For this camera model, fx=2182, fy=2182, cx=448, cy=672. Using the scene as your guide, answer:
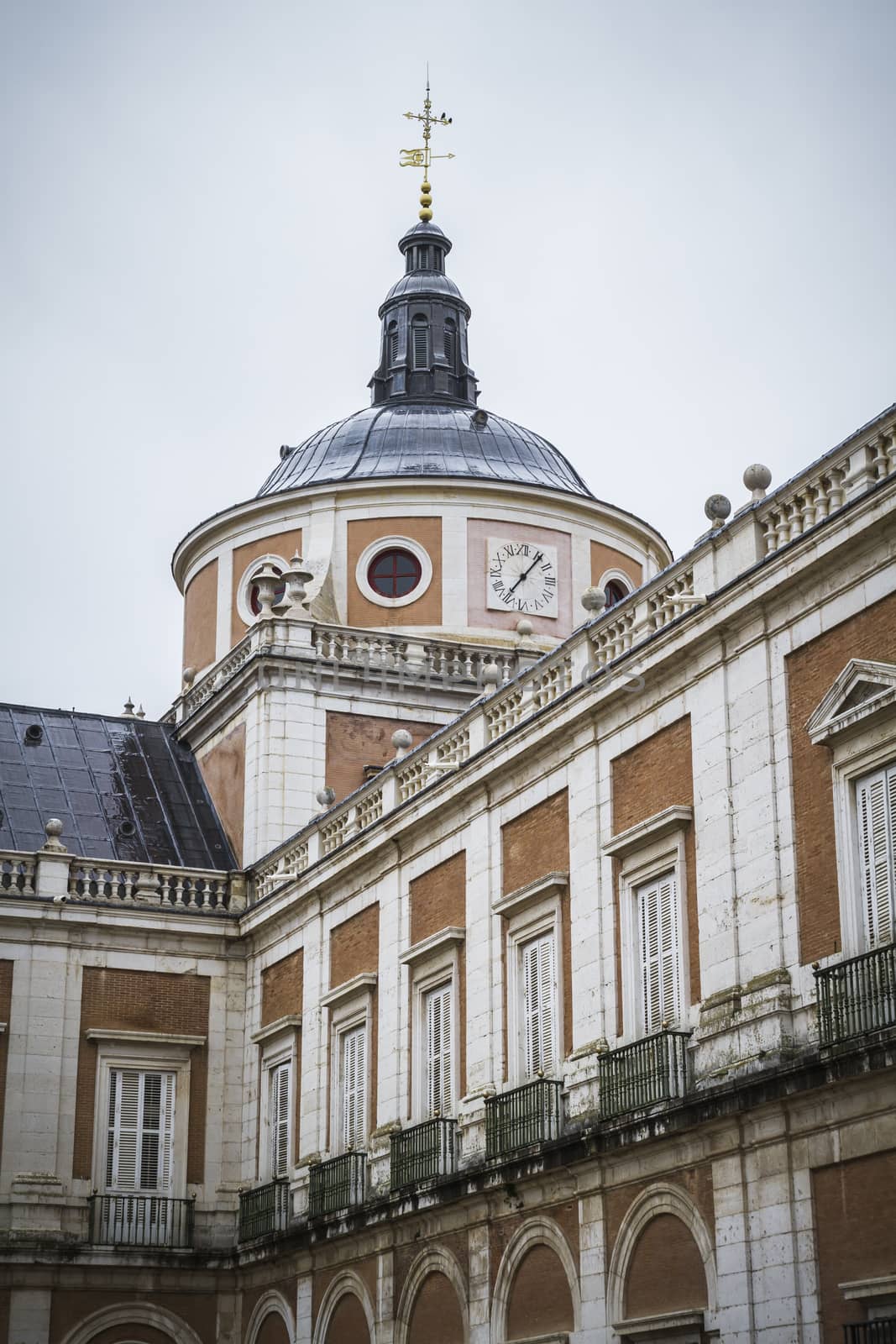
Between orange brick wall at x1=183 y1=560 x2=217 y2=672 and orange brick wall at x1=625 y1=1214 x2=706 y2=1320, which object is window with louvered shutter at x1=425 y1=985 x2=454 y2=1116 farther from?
orange brick wall at x1=183 y1=560 x2=217 y2=672

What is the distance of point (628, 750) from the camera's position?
2266 centimetres

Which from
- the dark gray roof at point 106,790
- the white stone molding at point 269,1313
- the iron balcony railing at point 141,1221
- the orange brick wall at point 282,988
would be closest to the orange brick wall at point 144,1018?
the iron balcony railing at point 141,1221

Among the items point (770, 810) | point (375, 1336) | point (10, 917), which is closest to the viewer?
point (770, 810)

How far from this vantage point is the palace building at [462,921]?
62.1ft

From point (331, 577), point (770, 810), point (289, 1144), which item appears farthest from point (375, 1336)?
point (331, 577)

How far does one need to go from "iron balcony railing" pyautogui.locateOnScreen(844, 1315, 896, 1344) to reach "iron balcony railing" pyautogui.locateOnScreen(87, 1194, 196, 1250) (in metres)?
15.1

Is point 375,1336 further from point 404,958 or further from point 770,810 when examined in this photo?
point 770,810

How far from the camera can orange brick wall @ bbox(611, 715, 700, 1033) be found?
21.0m

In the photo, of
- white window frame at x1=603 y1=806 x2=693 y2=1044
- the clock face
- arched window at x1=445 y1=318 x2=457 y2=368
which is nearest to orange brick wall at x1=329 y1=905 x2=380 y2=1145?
white window frame at x1=603 y1=806 x2=693 y2=1044

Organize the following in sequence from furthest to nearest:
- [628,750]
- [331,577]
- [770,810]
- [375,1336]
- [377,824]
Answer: [331,577] < [377,824] < [375,1336] < [628,750] < [770,810]

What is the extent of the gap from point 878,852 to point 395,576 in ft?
64.3

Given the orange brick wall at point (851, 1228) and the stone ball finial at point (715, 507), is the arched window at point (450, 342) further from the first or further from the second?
the orange brick wall at point (851, 1228)

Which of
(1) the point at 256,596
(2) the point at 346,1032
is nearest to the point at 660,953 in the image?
(2) the point at 346,1032

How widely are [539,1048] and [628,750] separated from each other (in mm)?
3544
